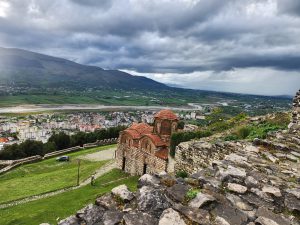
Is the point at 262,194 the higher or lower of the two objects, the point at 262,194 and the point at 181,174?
the higher

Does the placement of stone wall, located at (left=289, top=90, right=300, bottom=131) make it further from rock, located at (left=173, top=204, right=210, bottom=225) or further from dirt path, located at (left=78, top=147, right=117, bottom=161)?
dirt path, located at (left=78, top=147, right=117, bottom=161)

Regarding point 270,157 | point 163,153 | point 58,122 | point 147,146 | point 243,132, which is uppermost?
point 270,157

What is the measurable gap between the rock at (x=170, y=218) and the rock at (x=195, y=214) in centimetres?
12

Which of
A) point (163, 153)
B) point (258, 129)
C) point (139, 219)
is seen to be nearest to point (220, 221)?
point (139, 219)

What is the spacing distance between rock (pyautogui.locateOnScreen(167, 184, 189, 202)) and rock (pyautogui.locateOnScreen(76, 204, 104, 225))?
1167 millimetres

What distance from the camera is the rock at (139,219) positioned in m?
4.54

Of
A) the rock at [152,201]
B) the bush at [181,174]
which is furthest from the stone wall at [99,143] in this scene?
the rock at [152,201]

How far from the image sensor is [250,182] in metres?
6.06

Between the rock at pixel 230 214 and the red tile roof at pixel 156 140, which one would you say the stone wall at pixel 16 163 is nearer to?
the red tile roof at pixel 156 140

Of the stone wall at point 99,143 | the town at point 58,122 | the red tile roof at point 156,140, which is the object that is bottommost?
the town at point 58,122

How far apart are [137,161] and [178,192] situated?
2675 cm

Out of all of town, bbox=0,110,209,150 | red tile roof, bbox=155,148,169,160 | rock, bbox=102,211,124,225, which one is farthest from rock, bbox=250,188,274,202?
town, bbox=0,110,209,150

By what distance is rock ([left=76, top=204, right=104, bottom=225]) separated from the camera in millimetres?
4879

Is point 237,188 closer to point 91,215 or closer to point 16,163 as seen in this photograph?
point 91,215
